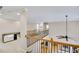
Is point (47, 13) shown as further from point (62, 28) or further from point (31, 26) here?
point (62, 28)

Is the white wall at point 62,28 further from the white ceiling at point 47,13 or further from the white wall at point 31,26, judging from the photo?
the white wall at point 31,26

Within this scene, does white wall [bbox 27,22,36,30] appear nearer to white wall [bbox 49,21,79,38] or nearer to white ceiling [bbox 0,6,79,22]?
white ceiling [bbox 0,6,79,22]

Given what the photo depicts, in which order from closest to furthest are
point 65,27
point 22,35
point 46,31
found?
point 22,35 < point 46,31 < point 65,27

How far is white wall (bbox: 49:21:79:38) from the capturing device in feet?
10.4

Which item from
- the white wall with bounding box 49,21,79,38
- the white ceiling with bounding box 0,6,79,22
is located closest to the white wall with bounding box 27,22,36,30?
the white ceiling with bounding box 0,6,79,22

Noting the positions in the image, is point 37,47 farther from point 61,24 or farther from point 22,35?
point 61,24

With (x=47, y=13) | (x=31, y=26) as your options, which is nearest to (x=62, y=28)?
(x=47, y=13)

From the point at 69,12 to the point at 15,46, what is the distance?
6.71 ft

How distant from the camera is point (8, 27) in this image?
3.92 metres

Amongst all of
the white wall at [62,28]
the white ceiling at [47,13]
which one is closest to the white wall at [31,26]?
the white ceiling at [47,13]

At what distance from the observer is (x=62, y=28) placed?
336 centimetres

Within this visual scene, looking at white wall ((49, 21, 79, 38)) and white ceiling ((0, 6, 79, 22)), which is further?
white wall ((49, 21, 79, 38))
